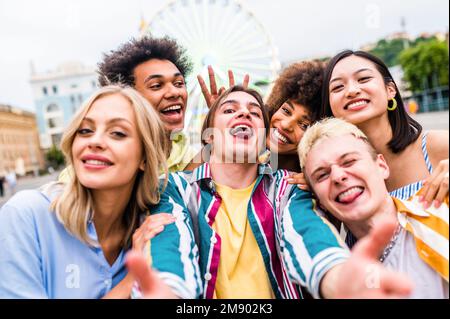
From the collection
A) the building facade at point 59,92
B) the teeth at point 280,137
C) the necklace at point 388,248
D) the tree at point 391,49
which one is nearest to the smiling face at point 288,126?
the teeth at point 280,137

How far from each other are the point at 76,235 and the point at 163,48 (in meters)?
1.91

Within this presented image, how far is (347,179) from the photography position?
161 cm

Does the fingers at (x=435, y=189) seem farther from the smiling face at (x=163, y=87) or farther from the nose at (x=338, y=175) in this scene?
the smiling face at (x=163, y=87)

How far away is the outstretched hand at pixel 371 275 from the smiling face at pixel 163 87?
6.71 feet

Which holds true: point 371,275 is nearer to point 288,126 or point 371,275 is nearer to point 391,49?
point 288,126

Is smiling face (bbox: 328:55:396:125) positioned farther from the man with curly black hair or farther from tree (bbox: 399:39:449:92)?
tree (bbox: 399:39:449:92)

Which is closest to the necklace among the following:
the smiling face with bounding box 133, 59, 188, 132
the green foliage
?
the smiling face with bounding box 133, 59, 188, 132

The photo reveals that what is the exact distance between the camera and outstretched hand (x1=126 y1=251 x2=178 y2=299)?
3.41 ft

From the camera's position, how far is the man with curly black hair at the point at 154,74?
9.49 feet

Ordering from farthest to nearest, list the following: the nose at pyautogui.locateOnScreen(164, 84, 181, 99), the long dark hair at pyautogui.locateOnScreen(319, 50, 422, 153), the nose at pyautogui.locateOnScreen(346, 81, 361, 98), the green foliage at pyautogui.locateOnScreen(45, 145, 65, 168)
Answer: the green foliage at pyautogui.locateOnScreen(45, 145, 65, 168) < the nose at pyautogui.locateOnScreen(164, 84, 181, 99) < the long dark hair at pyautogui.locateOnScreen(319, 50, 422, 153) < the nose at pyautogui.locateOnScreen(346, 81, 361, 98)
